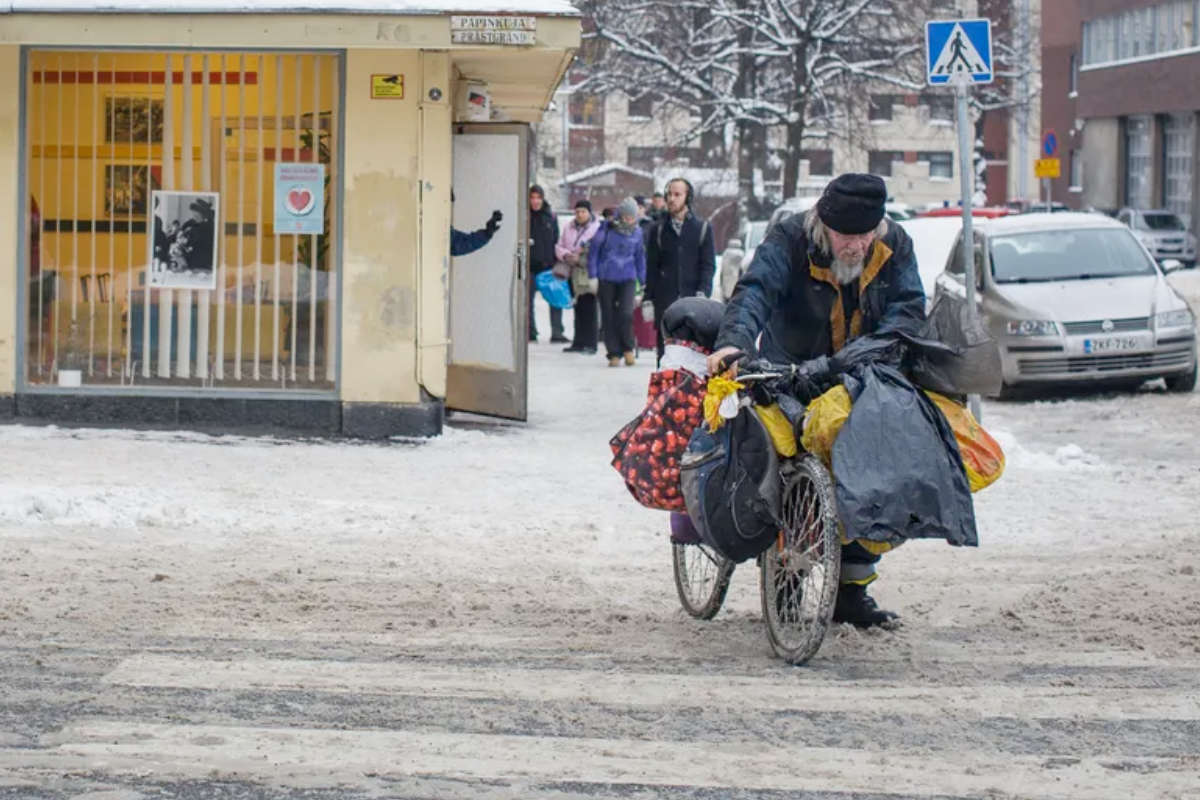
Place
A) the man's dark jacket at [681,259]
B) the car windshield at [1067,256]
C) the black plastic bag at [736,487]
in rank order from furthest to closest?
the car windshield at [1067,256] < the man's dark jacket at [681,259] < the black plastic bag at [736,487]

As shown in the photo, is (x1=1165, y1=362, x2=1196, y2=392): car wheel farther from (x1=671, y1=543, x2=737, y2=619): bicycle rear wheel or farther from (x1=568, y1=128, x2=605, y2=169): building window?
(x1=568, y1=128, x2=605, y2=169): building window

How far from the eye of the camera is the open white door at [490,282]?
1524 centimetres

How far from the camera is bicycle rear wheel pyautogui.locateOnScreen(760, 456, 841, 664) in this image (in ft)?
22.3

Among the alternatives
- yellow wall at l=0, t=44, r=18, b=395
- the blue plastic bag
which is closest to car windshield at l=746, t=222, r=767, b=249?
the blue plastic bag

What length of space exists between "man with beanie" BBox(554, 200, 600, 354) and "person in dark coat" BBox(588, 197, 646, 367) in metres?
1.09

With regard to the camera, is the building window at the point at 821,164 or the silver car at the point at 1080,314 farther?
the building window at the point at 821,164

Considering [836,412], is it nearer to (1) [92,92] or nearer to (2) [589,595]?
(2) [589,595]

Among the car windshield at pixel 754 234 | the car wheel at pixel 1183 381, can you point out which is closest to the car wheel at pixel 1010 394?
the car wheel at pixel 1183 381

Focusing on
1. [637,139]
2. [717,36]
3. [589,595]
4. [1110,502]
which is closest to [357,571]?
[589,595]

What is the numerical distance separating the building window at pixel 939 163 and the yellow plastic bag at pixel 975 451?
319 feet

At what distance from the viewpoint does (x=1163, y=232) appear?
178 ft

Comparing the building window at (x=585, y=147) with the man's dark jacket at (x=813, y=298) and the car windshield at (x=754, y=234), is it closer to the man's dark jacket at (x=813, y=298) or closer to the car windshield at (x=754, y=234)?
the car windshield at (x=754, y=234)

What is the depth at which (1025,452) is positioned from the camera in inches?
553

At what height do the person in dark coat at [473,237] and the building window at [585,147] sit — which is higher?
the building window at [585,147]
